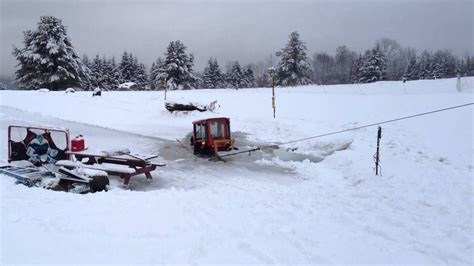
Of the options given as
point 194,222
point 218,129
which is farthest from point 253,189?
point 218,129

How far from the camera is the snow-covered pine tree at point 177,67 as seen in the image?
157ft

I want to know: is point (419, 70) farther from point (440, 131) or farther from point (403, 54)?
point (440, 131)

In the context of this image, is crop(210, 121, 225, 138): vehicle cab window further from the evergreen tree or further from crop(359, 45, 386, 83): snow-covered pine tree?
the evergreen tree

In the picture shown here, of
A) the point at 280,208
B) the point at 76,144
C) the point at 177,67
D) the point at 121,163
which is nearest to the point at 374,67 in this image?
the point at 177,67

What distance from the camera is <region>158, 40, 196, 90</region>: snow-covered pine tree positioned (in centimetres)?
4792

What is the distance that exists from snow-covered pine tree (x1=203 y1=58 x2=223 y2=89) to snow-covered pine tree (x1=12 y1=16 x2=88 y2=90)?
90.4ft

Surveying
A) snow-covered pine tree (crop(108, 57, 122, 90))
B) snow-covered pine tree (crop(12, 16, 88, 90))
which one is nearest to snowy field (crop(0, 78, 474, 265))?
snow-covered pine tree (crop(12, 16, 88, 90))

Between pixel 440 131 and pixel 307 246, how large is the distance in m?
10.0

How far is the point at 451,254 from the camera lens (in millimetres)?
4926

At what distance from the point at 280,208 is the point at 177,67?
143 ft

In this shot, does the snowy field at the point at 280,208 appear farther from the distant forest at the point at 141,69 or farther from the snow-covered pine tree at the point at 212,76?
the snow-covered pine tree at the point at 212,76

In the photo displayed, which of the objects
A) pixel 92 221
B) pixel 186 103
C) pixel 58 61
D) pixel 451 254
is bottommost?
pixel 451 254

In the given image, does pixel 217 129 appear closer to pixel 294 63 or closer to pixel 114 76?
pixel 294 63

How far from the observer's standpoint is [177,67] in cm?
4788
